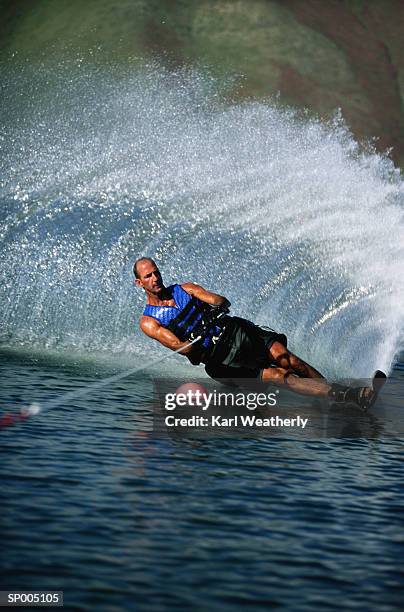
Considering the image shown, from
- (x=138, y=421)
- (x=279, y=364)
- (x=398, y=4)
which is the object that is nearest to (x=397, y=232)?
(x=279, y=364)

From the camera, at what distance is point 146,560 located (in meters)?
7.71

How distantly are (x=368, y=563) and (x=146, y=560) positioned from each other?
5.22ft

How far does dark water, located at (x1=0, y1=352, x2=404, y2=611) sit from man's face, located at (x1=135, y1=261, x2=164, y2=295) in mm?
1491

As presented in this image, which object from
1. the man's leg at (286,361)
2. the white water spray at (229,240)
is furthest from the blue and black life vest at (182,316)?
the white water spray at (229,240)

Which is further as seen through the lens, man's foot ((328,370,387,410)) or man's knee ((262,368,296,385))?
man's knee ((262,368,296,385))

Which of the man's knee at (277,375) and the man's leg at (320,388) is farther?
the man's knee at (277,375)

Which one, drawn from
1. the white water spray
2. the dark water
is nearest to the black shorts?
the dark water

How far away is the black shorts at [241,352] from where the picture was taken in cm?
1295

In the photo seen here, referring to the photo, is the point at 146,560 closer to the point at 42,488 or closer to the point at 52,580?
the point at 52,580

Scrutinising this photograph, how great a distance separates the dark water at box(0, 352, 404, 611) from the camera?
24.0 ft

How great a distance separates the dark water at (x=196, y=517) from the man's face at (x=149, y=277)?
1491mm

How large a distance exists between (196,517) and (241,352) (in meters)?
4.45

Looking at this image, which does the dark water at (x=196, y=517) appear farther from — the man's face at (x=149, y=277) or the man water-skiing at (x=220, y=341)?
the man's face at (x=149, y=277)

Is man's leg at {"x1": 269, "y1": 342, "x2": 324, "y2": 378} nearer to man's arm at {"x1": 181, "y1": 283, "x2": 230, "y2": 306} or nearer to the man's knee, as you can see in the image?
the man's knee
